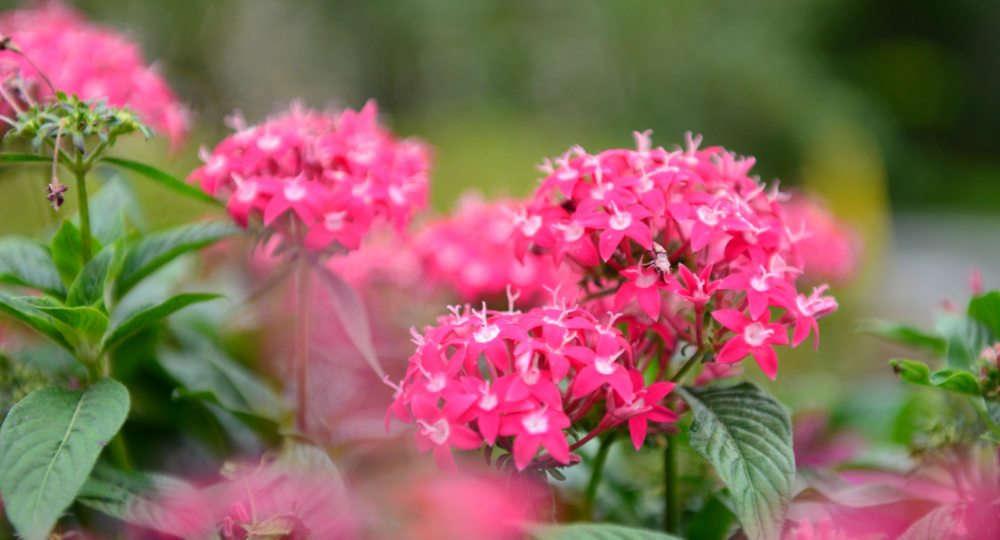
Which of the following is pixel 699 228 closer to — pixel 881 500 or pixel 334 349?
pixel 881 500

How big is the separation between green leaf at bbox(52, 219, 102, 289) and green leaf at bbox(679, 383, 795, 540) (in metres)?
0.68

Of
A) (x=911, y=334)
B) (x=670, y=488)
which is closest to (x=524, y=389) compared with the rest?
(x=670, y=488)

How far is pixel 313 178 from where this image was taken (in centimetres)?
80

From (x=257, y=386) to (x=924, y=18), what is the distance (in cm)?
1248

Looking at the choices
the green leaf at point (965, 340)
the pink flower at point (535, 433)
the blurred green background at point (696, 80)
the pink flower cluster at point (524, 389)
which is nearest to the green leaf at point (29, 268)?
the pink flower cluster at point (524, 389)

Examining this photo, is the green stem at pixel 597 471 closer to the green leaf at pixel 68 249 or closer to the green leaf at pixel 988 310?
the green leaf at pixel 988 310

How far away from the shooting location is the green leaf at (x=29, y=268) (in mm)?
742

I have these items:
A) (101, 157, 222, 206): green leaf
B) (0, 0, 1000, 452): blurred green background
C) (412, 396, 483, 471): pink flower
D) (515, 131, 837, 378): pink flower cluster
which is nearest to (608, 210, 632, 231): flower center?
(515, 131, 837, 378): pink flower cluster

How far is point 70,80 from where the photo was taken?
0.98 meters

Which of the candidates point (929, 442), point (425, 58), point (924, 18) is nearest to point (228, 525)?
point (929, 442)

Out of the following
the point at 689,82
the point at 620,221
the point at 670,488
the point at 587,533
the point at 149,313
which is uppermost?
the point at 620,221

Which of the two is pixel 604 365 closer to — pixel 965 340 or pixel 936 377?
pixel 936 377

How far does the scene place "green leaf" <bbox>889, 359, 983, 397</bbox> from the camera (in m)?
0.68

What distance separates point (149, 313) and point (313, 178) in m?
0.24
